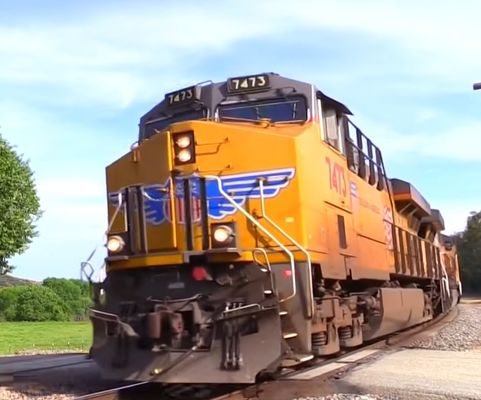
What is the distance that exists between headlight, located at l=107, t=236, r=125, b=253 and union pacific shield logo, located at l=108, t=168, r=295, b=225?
1.34ft

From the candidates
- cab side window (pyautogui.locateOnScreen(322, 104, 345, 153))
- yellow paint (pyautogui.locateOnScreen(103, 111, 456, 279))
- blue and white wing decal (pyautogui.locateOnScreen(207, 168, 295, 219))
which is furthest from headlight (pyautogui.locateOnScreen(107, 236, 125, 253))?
cab side window (pyautogui.locateOnScreen(322, 104, 345, 153))

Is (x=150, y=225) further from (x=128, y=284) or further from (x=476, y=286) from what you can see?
(x=476, y=286)

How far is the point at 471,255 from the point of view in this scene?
73000 mm

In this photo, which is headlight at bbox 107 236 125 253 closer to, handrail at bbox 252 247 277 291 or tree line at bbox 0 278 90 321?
handrail at bbox 252 247 277 291

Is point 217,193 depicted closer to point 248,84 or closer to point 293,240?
point 293,240

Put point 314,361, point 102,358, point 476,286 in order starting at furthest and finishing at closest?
1. point 476,286
2. point 314,361
3. point 102,358

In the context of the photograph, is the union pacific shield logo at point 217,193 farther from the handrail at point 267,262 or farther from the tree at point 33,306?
the tree at point 33,306

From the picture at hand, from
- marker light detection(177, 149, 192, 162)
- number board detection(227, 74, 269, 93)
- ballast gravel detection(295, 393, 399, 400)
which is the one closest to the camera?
ballast gravel detection(295, 393, 399, 400)

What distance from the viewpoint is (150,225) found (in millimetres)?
8172

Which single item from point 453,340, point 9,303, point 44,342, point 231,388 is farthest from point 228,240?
point 9,303

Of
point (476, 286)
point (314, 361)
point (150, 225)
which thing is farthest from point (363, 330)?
point (476, 286)

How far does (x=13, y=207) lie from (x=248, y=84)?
87.5 ft

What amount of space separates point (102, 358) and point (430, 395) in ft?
11.6

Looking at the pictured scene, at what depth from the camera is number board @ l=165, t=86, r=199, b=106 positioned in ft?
30.3
